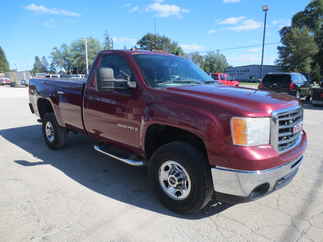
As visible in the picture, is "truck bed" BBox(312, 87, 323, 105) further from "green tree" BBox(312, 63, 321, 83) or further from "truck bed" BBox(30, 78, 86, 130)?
"green tree" BBox(312, 63, 321, 83)

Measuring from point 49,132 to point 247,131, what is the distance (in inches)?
178

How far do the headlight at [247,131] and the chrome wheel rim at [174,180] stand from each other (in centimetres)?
73

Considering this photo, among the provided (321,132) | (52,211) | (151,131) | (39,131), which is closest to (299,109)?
(151,131)

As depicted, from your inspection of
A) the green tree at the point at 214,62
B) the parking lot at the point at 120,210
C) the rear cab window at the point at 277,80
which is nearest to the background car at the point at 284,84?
the rear cab window at the point at 277,80

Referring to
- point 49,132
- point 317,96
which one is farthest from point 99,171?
point 317,96

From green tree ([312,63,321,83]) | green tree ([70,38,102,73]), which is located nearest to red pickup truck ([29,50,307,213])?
green tree ([312,63,321,83])

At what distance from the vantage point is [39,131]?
7.23 metres

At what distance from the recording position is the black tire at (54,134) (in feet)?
16.6

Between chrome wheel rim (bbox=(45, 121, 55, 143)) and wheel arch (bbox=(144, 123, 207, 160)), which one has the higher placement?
wheel arch (bbox=(144, 123, 207, 160))

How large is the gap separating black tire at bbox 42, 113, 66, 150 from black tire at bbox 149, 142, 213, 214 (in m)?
2.96

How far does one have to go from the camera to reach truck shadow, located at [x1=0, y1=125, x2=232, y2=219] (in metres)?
3.16

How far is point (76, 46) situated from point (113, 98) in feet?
236

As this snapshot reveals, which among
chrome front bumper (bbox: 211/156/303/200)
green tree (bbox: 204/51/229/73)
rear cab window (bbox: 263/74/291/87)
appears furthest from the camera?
green tree (bbox: 204/51/229/73)

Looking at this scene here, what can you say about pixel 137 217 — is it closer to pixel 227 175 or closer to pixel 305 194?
pixel 227 175
